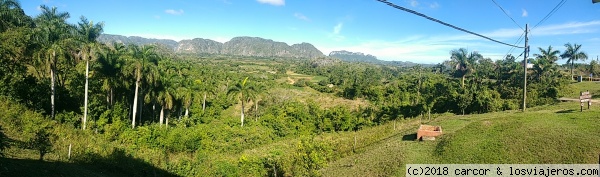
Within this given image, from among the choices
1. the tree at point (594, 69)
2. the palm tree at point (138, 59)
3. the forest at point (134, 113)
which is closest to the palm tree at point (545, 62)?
the forest at point (134, 113)

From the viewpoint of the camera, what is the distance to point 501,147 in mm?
16141

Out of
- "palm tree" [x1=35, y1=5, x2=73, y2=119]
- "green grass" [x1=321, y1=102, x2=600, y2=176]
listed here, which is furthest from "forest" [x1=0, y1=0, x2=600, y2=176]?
"green grass" [x1=321, y1=102, x2=600, y2=176]

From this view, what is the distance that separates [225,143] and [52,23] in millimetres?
16457

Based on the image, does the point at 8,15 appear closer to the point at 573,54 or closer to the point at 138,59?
the point at 138,59

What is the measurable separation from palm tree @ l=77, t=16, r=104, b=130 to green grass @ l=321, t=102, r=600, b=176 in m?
20.7

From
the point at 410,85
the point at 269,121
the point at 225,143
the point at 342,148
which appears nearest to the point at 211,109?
the point at 269,121

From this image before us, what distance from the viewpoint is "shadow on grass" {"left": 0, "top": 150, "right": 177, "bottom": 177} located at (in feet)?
39.5

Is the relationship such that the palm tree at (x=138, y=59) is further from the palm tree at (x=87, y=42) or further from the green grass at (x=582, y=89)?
the green grass at (x=582, y=89)

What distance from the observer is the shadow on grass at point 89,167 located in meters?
12.0

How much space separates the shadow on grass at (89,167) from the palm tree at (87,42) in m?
11.5

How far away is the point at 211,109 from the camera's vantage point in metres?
47.9

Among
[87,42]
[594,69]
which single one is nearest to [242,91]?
[87,42]

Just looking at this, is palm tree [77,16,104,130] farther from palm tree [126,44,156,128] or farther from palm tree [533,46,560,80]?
palm tree [533,46,560,80]

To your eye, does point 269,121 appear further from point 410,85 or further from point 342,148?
point 410,85
